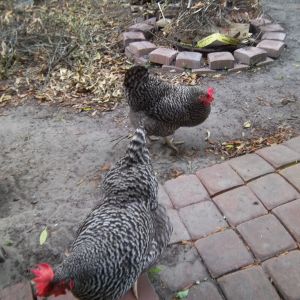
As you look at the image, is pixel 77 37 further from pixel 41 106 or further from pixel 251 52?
pixel 251 52

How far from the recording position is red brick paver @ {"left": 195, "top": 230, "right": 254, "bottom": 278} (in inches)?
87.9

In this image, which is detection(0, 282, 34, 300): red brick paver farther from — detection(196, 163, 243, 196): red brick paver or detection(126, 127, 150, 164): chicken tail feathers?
detection(196, 163, 243, 196): red brick paver

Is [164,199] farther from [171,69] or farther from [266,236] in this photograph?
[171,69]

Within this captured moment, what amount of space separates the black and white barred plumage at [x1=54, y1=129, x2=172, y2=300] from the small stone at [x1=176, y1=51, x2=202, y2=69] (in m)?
2.62

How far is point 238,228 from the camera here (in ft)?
8.04

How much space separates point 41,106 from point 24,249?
2186 millimetres

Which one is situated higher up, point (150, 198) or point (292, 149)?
point (150, 198)

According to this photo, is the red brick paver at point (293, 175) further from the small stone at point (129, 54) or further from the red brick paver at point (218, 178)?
the small stone at point (129, 54)

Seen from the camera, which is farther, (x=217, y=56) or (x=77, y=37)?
(x=77, y=37)

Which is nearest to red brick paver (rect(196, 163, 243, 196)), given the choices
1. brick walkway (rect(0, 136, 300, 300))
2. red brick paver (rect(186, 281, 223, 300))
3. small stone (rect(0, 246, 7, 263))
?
brick walkway (rect(0, 136, 300, 300))

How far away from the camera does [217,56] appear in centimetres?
455

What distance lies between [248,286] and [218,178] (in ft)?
3.07

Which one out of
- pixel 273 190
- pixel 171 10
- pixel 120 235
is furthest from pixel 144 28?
pixel 120 235

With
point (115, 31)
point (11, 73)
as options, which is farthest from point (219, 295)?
point (115, 31)
